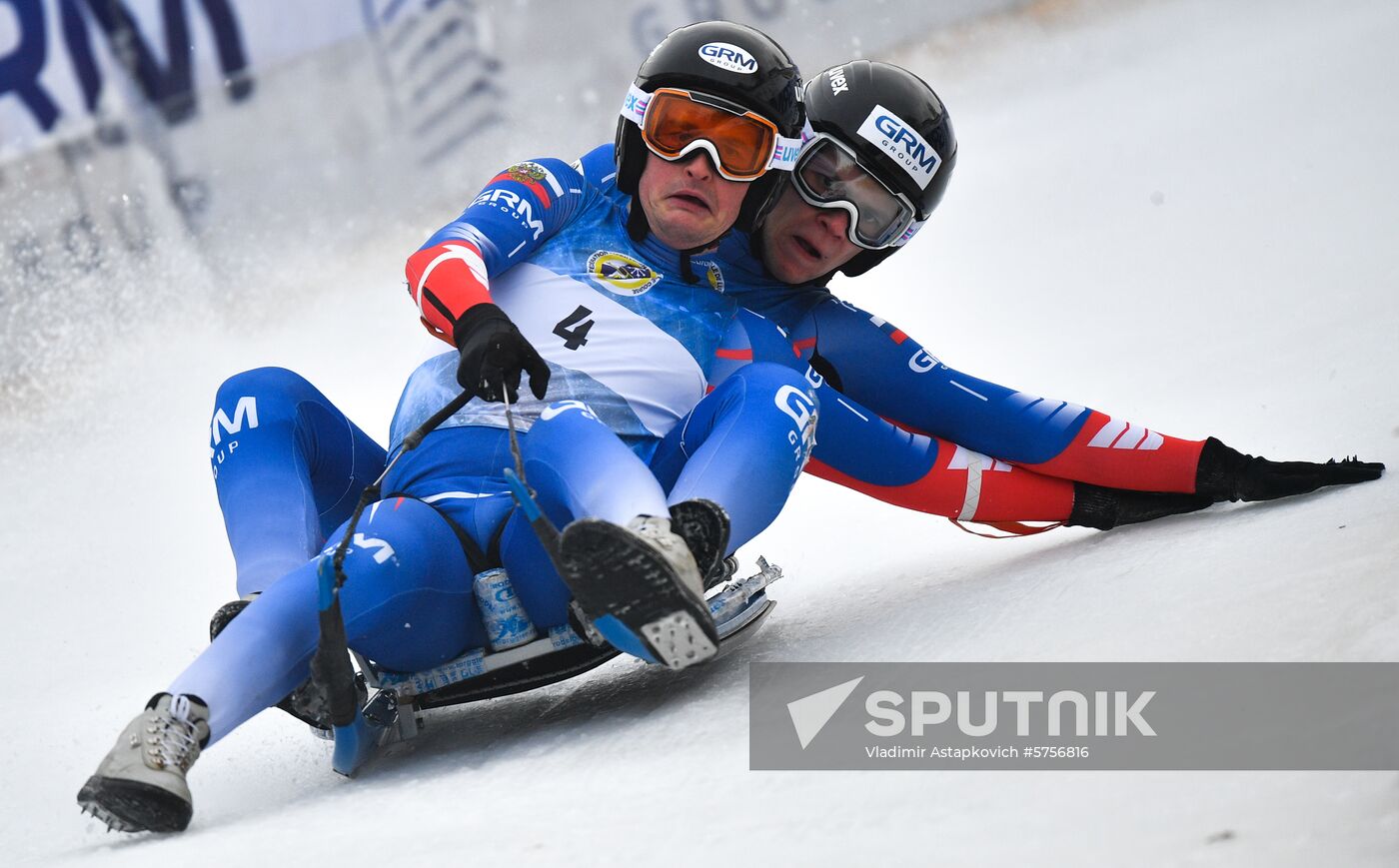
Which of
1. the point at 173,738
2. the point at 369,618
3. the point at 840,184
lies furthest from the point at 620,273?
the point at 173,738

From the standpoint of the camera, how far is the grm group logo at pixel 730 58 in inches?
103

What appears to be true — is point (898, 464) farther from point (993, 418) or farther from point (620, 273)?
point (620, 273)

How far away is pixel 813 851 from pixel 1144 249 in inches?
194

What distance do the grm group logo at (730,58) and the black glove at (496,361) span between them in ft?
2.32

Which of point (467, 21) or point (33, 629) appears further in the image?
point (467, 21)

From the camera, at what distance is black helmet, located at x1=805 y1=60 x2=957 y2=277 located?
2963 millimetres

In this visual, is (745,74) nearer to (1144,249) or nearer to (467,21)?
(1144,249)

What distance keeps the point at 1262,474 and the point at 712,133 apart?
4.55ft

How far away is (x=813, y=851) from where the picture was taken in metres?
1.42

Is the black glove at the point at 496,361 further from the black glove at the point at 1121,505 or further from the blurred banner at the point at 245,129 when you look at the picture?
the blurred banner at the point at 245,129

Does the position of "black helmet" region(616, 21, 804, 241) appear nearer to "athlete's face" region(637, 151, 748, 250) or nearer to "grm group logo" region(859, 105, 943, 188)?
"athlete's face" region(637, 151, 748, 250)

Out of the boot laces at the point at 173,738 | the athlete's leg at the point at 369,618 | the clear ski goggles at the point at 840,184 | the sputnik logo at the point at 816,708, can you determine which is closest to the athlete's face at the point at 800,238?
the clear ski goggles at the point at 840,184

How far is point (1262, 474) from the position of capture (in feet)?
9.82

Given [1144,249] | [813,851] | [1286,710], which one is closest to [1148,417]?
[1144,249]
